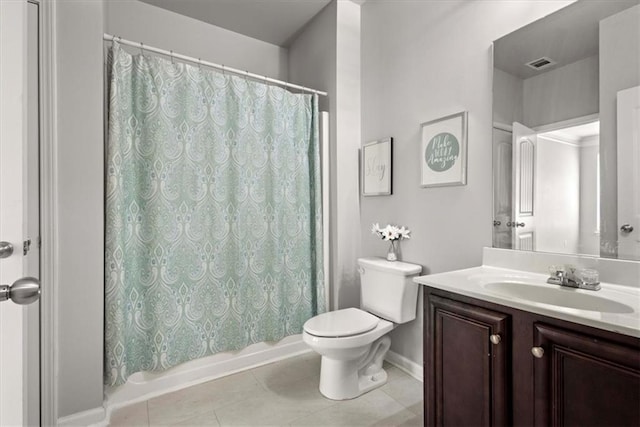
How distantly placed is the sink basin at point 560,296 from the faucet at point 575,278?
3 cm

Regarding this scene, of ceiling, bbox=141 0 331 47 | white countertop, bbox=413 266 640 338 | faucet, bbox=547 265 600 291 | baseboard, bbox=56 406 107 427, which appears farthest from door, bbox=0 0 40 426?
ceiling, bbox=141 0 331 47

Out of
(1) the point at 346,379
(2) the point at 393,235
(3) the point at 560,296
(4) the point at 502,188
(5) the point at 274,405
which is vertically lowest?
(5) the point at 274,405

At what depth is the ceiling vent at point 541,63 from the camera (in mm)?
1441

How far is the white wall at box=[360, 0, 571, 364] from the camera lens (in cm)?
166

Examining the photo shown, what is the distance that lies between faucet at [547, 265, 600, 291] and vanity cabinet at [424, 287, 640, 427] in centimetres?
38

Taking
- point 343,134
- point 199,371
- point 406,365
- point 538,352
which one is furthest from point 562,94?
point 199,371

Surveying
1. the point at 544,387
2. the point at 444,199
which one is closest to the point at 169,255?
the point at 444,199

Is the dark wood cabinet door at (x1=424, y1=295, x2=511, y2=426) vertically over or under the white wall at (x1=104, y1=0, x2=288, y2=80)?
under

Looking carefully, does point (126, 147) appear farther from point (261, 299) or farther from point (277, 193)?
point (261, 299)

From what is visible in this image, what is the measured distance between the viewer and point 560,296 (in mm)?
1222

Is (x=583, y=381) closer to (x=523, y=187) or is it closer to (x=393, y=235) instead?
(x=523, y=187)

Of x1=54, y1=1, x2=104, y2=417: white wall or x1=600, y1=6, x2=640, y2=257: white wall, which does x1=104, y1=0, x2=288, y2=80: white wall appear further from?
x1=600, y1=6, x2=640, y2=257: white wall

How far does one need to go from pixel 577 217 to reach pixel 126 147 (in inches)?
88.1

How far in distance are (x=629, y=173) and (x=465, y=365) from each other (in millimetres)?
953
